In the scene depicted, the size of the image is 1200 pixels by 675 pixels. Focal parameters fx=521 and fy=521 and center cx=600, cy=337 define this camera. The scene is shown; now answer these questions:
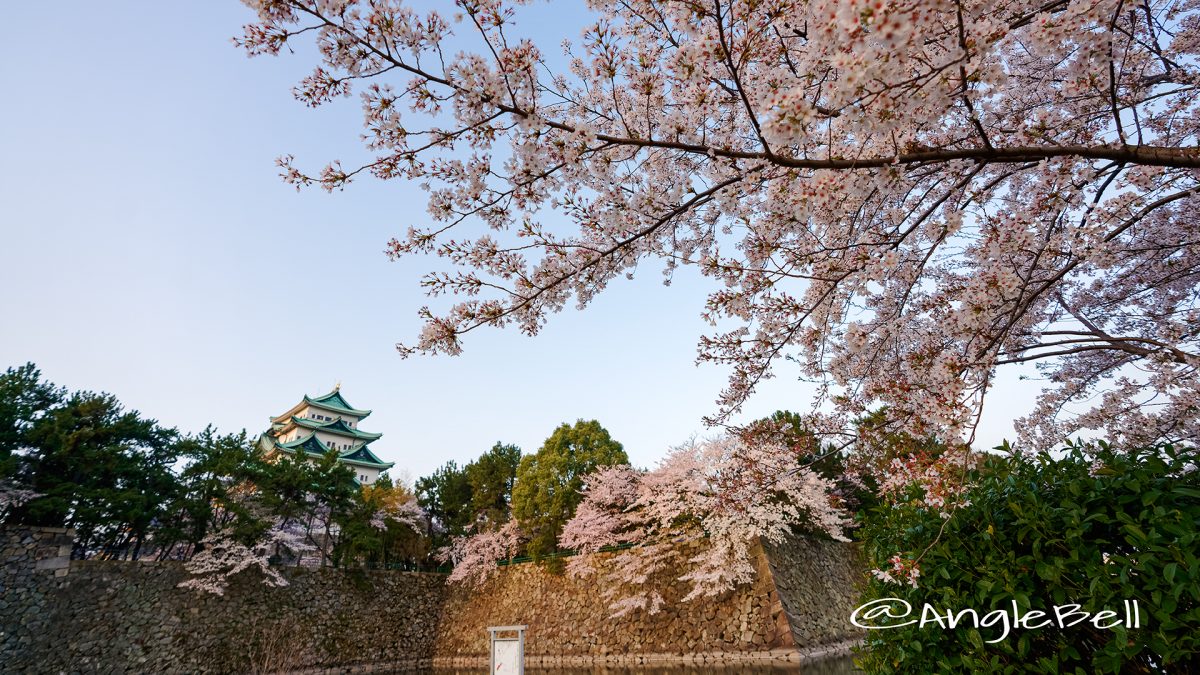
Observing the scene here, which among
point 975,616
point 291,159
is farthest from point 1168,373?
point 291,159

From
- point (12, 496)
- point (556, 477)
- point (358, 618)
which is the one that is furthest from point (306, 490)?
point (556, 477)

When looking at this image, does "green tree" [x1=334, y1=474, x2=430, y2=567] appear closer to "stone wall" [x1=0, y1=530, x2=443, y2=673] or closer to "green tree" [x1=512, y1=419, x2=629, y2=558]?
"stone wall" [x1=0, y1=530, x2=443, y2=673]

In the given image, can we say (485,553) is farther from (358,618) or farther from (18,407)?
(18,407)

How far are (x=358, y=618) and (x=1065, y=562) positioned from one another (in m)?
17.8

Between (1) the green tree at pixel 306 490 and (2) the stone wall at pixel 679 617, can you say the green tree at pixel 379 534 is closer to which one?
(1) the green tree at pixel 306 490

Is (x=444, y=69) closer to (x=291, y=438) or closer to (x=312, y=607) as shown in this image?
(x=312, y=607)

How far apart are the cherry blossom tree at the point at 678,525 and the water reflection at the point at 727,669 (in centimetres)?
137

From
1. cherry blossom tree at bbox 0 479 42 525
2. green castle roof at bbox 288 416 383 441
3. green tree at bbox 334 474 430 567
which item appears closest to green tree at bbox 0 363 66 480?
cherry blossom tree at bbox 0 479 42 525

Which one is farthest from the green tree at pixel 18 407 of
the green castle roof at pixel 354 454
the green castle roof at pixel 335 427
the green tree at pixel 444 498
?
the green castle roof at pixel 335 427

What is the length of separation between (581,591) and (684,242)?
13.1 m

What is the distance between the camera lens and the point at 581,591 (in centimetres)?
1464

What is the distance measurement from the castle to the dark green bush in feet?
93.0

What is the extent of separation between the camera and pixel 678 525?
13.6 meters

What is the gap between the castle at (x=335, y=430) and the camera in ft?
89.7
